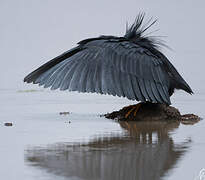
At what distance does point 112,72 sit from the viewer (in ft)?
21.4

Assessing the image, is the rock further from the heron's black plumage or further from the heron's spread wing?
the heron's spread wing

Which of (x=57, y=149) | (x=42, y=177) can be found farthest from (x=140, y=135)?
(x=42, y=177)

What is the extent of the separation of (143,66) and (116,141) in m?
2.00

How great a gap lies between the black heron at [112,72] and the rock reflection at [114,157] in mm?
1000

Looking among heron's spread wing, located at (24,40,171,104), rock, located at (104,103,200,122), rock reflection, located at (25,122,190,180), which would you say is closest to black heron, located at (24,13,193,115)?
heron's spread wing, located at (24,40,171,104)

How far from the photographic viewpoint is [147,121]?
7.09 metres

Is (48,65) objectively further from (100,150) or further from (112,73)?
(100,150)

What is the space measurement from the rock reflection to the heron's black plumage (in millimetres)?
1009

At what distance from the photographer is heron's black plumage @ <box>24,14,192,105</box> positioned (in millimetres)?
6383

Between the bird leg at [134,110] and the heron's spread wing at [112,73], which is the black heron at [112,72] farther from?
the bird leg at [134,110]

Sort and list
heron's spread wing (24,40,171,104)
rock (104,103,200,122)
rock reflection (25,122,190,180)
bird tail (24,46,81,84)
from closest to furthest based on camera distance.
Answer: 1. rock reflection (25,122,190,180)
2. heron's spread wing (24,40,171,104)
3. bird tail (24,46,81,84)
4. rock (104,103,200,122)

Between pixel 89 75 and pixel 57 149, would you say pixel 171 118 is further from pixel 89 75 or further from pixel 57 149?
pixel 57 149

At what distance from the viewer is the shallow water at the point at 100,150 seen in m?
3.42

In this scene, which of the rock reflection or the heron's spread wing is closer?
the rock reflection
